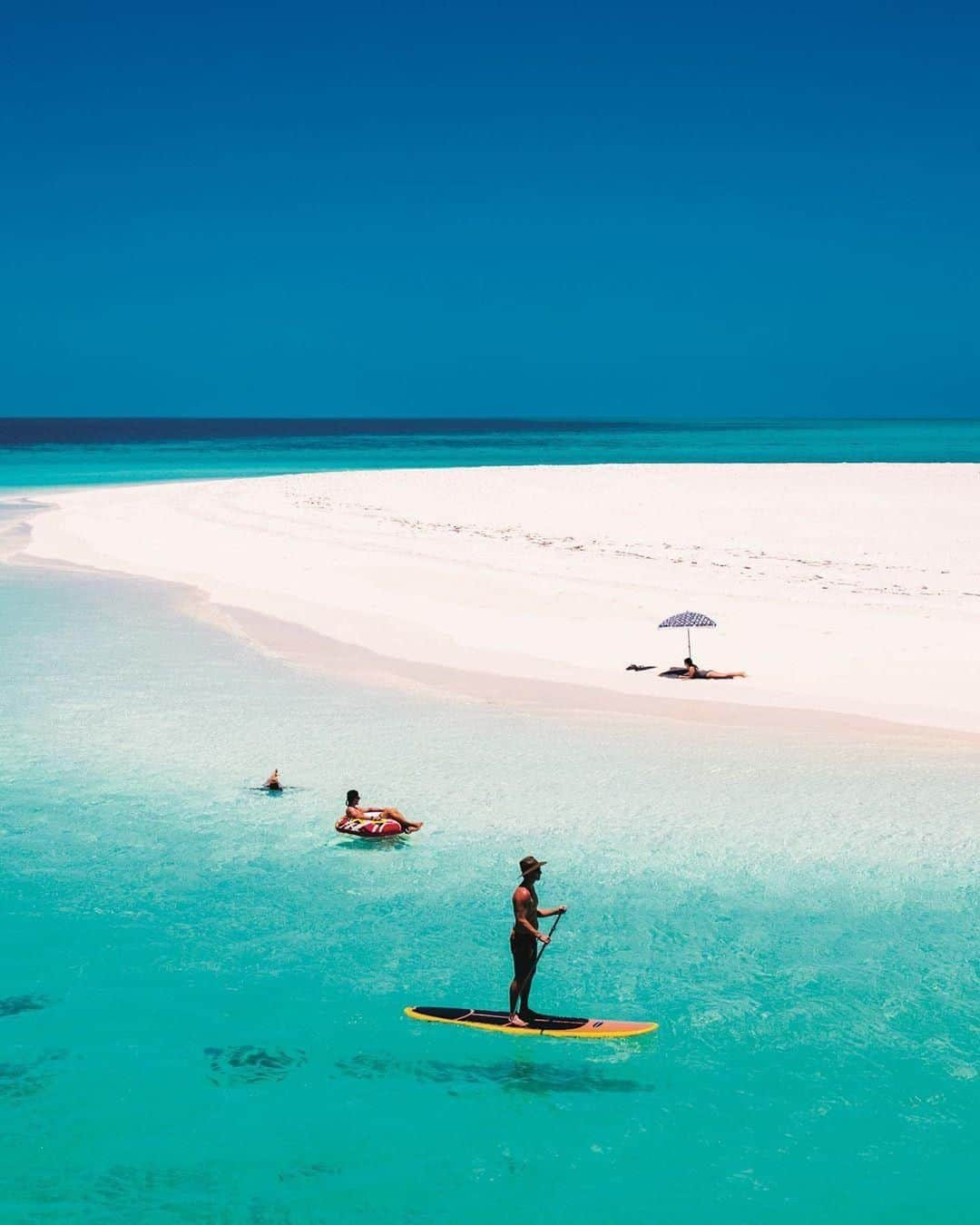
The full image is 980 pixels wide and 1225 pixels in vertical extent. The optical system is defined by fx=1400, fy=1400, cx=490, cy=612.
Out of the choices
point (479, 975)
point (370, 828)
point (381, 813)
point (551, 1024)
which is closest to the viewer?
point (551, 1024)

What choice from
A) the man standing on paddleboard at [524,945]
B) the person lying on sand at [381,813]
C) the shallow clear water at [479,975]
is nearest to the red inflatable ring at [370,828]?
the person lying on sand at [381,813]

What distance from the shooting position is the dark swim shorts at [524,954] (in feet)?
37.0

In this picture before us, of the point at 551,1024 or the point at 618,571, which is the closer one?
the point at 551,1024

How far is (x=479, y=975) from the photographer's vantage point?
1262 centimetres

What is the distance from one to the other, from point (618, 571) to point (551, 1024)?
2568 centimetres

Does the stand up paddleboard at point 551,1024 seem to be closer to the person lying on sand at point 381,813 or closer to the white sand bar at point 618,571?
the person lying on sand at point 381,813

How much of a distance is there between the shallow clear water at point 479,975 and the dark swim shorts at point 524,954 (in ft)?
1.85

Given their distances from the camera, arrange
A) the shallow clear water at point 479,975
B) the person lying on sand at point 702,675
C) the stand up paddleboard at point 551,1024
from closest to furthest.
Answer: the shallow clear water at point 479,975 < the stand up paddleboard at point 551,1024 < the person lying on sand at point 702,675

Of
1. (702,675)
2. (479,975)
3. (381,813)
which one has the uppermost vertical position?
(702,675)

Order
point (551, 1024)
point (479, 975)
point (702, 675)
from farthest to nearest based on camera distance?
point (702, 675) < point (479, 975) < point (551, 1024)

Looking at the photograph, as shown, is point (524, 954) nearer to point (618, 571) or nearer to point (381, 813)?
point (381, 813)

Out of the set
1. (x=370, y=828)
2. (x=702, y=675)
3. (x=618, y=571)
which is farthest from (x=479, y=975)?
(x=618, y=571)

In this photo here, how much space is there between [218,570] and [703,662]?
765 inches

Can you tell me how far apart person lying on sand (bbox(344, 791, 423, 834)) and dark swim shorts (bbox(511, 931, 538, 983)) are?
476 centimetres
